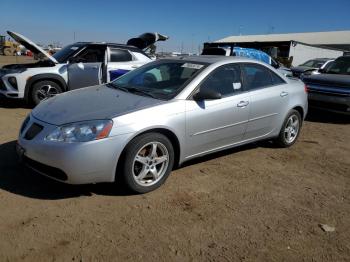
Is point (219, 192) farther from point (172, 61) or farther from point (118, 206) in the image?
point (172, 61)

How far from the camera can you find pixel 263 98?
5.23 m

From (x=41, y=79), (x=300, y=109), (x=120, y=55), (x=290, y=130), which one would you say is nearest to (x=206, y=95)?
(x=290, y=130)

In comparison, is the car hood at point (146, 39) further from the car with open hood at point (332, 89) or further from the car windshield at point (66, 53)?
the car with open hood at point (332, 89)

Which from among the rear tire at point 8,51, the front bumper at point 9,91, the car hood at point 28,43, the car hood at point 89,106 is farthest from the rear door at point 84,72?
the rear tire at point 8,51

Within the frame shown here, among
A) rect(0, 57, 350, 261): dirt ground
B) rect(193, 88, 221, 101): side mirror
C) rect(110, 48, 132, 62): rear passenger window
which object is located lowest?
rect(0, 57, 350, 261): dirt ground

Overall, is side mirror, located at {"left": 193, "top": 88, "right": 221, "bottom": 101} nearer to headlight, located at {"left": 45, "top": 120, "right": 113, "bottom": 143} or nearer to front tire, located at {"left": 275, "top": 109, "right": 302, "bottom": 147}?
headlight, located at {"left": 45, "top": 120, "right": 113, "bottom": 143}

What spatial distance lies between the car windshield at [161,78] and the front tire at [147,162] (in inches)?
23.0

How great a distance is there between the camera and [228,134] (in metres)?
4.83

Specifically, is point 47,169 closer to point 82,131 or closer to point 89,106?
point 82,131

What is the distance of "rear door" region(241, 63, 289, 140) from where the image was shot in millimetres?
5117

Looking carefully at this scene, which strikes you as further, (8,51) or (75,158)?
(8,51)

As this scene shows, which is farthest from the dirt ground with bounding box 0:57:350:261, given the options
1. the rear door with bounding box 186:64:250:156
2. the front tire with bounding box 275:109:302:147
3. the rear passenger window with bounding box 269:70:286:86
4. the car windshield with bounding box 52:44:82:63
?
the car windshield with bounding box 52:44:82:63

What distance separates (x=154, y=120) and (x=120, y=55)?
5267mm

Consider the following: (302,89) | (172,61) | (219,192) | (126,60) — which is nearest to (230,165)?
(219,192)
